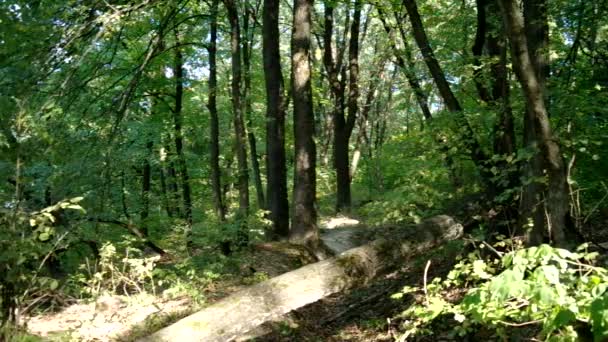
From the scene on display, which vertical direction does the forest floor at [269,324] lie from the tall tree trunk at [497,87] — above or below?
below

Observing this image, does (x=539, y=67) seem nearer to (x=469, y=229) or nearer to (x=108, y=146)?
(x=469, y=229)

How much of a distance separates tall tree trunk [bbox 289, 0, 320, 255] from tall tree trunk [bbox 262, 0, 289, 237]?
103 cm

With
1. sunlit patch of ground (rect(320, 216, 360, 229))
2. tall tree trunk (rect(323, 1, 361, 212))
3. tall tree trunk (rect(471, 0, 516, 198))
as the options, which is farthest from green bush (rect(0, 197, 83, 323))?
tall tree trunk (rect(323, 1, 361, 212))

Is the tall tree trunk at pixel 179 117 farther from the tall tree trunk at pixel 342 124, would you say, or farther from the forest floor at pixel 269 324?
the forest floor at pixel 269 324

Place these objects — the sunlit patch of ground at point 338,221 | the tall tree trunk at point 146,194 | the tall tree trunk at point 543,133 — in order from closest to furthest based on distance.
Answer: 1. the tall tree trunk at point 543,133
2. the sunlit patch of ground at point 338,221
3. the tall tree trunk at point 146,194

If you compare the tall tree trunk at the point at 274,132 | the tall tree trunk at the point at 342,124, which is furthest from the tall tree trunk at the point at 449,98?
the tall tree trunk at the point at 342,124

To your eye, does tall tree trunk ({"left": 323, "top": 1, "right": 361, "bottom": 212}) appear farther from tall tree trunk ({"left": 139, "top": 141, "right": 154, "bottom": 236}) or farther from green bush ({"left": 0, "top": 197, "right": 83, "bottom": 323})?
green bush ({"left": 0, "top": 197, "right": 83, "bottom": 323})

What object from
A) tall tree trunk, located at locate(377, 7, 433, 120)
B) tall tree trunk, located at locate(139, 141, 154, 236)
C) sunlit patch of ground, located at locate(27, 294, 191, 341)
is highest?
tall tree trunk, located at locate(377, 7, 433, 120)

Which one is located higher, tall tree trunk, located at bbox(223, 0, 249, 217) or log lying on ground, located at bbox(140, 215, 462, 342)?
tall tree trunk, located at bbox(223, 0, 249, 217)

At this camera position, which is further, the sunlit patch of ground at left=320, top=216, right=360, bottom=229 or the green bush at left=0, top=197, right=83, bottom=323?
the sunlit patch of ground at left=320, top=216, right=360, bottom=229

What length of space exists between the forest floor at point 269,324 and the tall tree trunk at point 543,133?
1.72 m

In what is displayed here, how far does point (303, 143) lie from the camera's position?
29.2 ft

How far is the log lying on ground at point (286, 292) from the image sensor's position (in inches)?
196

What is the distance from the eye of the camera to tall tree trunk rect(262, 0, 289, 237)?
9867 mm
